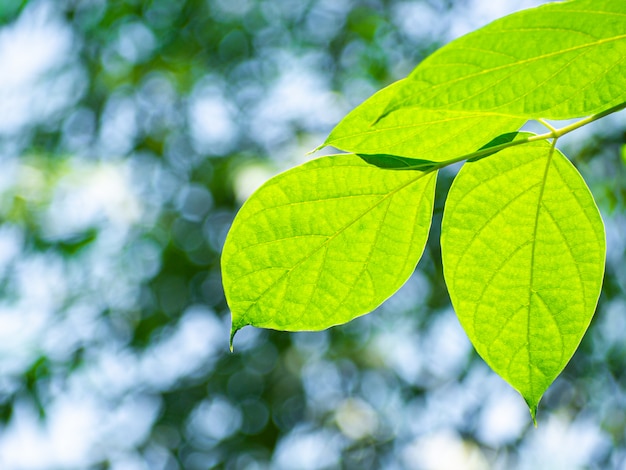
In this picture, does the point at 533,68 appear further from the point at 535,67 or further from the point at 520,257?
the point at 520,257

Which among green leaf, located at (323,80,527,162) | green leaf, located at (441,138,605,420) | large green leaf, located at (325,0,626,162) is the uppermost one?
large green leaf, located at (325,0,626,162)

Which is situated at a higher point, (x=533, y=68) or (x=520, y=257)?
(x=533, y=68)

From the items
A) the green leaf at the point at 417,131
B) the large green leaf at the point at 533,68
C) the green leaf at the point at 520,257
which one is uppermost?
the large green leaf at the point at 533,68

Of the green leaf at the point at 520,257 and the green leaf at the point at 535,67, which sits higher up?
the green leaf at the point at 535,67

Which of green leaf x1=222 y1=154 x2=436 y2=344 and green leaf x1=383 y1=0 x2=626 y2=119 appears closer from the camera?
green leaf x1=383 y1=0 x2=626 y2=119

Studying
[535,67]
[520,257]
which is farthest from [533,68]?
[520,257]

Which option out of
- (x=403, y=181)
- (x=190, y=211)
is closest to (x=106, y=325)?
(x=190, y=211)
